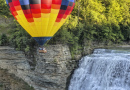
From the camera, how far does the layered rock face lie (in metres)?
12.8

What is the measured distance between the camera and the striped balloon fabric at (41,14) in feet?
29.2

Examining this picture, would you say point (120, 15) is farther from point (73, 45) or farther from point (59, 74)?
point (59, 74)

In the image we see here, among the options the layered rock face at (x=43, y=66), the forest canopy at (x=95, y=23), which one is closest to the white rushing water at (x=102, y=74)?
the layered rock face at (x=43, y=66)

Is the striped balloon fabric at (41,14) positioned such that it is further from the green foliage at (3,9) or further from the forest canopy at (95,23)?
the green foliage at (3,9)

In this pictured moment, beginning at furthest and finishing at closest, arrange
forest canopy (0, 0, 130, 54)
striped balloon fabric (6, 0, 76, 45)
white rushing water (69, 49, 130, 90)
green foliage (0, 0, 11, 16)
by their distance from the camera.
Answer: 1. green foliage (0, 0, 11, 16)
2. forest canopy (0, 0, 130, 54)
3. white rushing water (69, 49, 130, 90)
4. striped balloon fabric (6, 0, 76, 45)

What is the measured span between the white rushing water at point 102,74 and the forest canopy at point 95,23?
1.98 meters

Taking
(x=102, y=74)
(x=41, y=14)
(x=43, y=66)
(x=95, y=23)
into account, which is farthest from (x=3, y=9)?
(x=102, y=74)

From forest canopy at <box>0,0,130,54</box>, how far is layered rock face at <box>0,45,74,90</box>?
1.01m

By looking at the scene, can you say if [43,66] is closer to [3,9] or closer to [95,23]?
[95,23]

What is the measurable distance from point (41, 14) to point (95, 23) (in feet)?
33.9

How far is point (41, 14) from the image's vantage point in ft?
30.0

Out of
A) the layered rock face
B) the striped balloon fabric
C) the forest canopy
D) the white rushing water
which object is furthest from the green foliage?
the striped balloon fabric

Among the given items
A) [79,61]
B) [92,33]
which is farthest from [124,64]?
[92,33]

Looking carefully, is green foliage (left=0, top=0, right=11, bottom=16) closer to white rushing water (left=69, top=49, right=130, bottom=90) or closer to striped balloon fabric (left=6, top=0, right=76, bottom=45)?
white rushing water (left=69, top=49, right=130, bottom=90)
